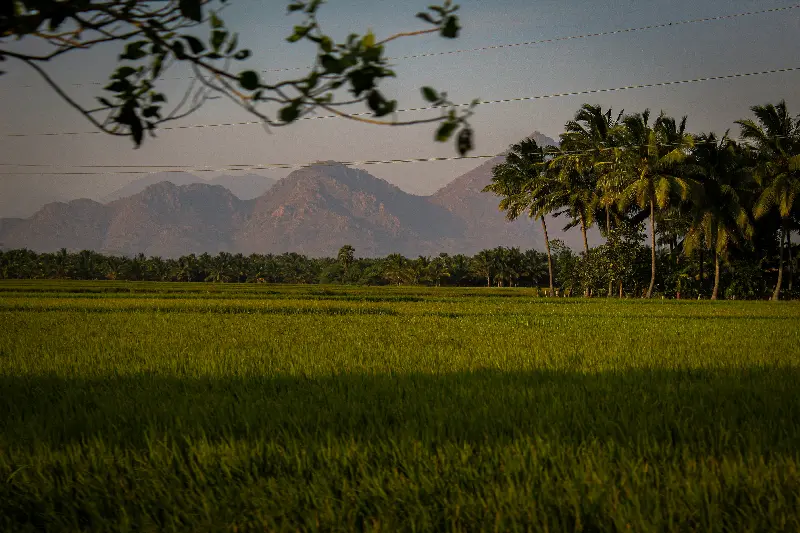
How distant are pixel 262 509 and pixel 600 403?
9.63ft

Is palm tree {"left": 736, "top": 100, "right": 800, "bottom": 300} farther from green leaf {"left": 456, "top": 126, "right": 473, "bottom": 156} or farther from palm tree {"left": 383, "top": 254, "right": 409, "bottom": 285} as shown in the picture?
palm tree {"left": 383, "top": 254, "right": 409, "bottom": 285}

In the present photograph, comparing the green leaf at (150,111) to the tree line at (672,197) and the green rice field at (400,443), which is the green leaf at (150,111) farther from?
the tree line at (672,197)

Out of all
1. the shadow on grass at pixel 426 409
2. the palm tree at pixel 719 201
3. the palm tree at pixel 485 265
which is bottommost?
the shadow on grass at pixel 426 409

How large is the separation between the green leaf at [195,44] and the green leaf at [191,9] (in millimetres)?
159

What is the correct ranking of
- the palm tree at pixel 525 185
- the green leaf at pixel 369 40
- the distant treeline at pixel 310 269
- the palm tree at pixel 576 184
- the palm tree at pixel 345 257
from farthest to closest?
the palm tree at pixel 345 257, the distant treeline at pixel 310 269, the palm tree at pixel 525 185, the palm tree at pixel 576 184, the green leaf at pixel 369 40

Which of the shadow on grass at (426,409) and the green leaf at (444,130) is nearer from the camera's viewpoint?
the green leaf at (444,130)

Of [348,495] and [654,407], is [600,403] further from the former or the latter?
[348,495]

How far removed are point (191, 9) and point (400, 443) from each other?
2.59 meters

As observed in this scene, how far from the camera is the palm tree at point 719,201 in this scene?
32562 millimetres

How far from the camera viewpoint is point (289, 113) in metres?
1.65

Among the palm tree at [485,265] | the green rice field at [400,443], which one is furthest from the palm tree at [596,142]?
the palm tree at [485,265]

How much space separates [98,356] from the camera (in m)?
7.91

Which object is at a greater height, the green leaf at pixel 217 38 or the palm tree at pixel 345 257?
the palm tree at pixel 345 257

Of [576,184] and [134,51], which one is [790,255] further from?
[134,51]
